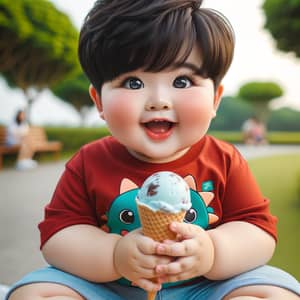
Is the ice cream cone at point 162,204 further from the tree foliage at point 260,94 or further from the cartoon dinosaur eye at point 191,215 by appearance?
the tree foliage at point 260,94

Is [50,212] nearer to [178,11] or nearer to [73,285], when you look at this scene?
[73,285]

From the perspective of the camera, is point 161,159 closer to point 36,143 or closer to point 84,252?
point 84,252

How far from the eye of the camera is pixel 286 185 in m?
1.75

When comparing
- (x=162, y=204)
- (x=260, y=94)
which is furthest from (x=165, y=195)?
(x=260, y=94)

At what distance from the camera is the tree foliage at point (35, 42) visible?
3.49 m

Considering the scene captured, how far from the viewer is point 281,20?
1709 mm

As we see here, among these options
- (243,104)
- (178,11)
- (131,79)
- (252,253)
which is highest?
(178,11)

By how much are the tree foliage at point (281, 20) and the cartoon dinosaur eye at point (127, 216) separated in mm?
1216

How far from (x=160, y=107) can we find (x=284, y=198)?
1151 mm

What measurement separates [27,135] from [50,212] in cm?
278

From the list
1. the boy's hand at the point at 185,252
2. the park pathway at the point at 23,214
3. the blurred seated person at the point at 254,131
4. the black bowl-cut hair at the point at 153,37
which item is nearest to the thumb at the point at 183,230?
the boy's hand at the point at 185,252

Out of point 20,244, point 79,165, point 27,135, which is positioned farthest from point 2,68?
point 79,165

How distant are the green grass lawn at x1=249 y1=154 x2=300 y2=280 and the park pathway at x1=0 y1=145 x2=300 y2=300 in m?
0.06

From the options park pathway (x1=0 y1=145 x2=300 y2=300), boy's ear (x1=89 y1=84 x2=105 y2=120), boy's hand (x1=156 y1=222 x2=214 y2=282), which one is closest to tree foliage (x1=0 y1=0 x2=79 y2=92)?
park pathway (x1=0 y1=145 x2=300 y2=300)
